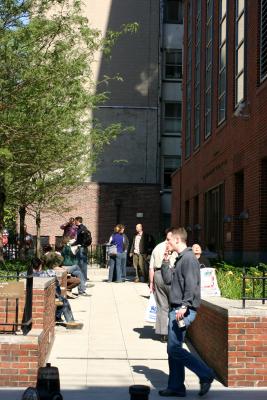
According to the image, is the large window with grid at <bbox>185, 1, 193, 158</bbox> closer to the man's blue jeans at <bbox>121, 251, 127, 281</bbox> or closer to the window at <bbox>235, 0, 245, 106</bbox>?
the window at <bbox>235, 0, 245, 106</bbox>

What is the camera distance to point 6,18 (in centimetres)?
1199

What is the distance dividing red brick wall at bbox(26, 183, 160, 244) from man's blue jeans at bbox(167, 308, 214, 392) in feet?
100

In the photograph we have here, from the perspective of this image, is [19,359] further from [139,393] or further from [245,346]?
[139,393]

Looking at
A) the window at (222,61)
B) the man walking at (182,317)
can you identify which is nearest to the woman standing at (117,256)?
the window at (222,61)

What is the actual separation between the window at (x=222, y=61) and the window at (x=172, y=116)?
16154mm

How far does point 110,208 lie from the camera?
38.7 meters

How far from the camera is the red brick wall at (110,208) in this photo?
1515 inches

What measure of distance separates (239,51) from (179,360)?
14.9 meters

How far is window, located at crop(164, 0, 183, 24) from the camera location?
132 feet

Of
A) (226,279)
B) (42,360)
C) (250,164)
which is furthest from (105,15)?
(42,360)

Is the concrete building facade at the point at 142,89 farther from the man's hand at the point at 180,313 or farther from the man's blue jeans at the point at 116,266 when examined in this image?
the man's hand at the point at 180,313

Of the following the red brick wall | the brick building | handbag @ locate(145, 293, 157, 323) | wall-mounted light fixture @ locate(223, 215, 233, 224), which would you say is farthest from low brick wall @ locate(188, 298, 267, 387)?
the red brick wall

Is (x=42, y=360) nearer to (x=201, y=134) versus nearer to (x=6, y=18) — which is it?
(x=6, y=18)

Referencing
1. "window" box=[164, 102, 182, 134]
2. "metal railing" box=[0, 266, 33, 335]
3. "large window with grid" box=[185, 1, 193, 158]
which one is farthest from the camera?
"window" box=[164, 102, 182, 134]
